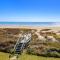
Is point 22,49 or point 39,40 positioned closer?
point 22,49

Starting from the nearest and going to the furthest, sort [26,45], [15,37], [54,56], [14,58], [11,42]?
[14,58] < [54,56] < [26,45] < [11,42] < [15,37]

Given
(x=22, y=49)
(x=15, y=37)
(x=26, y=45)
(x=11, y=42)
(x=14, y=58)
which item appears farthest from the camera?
(x=15, y=37)

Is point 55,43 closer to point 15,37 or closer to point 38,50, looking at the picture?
point 38,50

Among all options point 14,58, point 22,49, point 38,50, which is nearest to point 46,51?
point 38,50

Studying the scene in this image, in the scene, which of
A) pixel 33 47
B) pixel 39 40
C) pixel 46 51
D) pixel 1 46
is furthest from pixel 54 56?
pixel 1 46

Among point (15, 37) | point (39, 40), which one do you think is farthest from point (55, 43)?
point (15, 37)

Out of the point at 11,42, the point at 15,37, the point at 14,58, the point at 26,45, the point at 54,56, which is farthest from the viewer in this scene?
the point at 15,37

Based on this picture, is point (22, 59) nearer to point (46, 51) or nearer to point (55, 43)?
point (46, 51)

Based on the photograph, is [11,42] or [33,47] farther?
[11,42]
